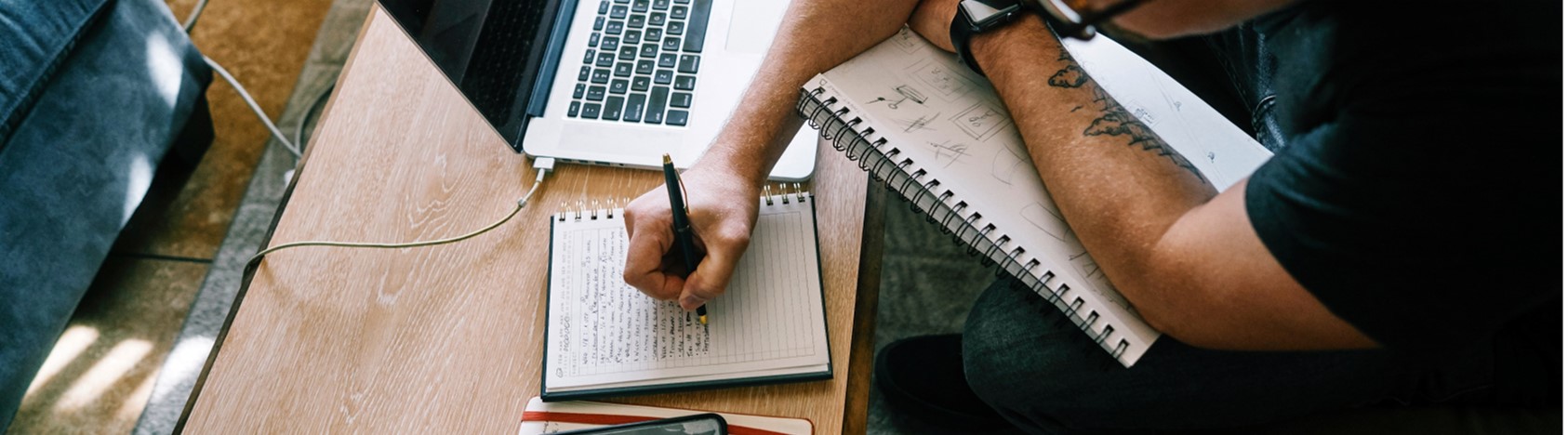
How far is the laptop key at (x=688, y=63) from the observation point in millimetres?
887

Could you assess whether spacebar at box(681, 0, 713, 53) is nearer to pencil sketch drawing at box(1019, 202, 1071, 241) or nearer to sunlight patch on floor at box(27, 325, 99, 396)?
pencil sketch drawing at box(1019, 202, 1071, 241)

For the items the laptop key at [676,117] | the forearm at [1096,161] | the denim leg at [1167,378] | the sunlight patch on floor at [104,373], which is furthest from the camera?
the sunlight patch on floor at [104,373]

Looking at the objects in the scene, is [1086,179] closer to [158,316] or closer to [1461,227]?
[1461,227]

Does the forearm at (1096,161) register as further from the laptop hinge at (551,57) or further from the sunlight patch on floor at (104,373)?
the sunlight patch on floor at (104,373)

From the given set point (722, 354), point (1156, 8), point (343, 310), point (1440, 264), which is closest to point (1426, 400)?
point (1440, 264)

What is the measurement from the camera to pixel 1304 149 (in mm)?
567

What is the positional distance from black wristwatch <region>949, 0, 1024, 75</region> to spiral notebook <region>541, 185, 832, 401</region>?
0.19 m

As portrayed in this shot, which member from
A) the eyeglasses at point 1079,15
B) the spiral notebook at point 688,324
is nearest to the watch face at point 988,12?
the eyeglasses at point 1079,15

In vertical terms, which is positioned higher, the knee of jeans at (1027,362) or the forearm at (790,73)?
the forearm at (790,73)

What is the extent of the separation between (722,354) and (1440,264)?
0.49m

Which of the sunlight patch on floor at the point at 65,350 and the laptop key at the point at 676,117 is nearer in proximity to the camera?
the laptop key at the point at 676,117

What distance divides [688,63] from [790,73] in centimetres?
15

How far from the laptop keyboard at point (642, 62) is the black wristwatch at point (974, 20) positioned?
270 millimetres

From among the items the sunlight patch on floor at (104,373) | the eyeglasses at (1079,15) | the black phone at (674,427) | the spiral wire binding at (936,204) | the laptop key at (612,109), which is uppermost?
the eyeglasses at (1079,15)
